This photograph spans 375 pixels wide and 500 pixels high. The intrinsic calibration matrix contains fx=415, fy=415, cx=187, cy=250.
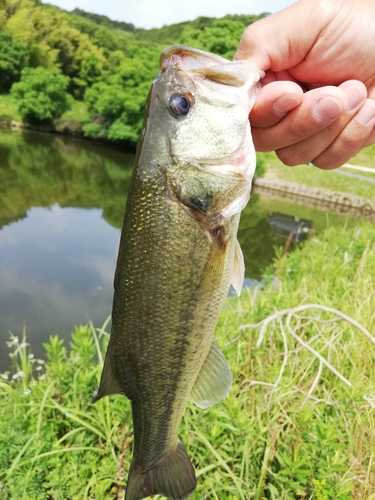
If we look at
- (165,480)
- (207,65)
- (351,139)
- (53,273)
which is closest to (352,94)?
(351,139)

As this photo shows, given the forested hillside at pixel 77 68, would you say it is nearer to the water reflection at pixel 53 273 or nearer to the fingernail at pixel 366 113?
the water reflection at pixel 53 273

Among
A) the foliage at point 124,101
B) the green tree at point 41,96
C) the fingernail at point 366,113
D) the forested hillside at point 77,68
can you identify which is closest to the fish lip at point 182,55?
the fingernail at point 366,113

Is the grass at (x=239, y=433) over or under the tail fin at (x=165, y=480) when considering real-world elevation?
under

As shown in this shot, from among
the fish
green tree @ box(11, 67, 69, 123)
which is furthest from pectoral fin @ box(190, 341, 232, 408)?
green tree @ box(11, 67, 69, 123)

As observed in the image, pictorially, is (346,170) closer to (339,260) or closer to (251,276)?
(251,276)

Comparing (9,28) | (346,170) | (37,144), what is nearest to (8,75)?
(9,28)

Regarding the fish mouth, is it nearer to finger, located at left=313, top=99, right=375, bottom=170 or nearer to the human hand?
the human hand
